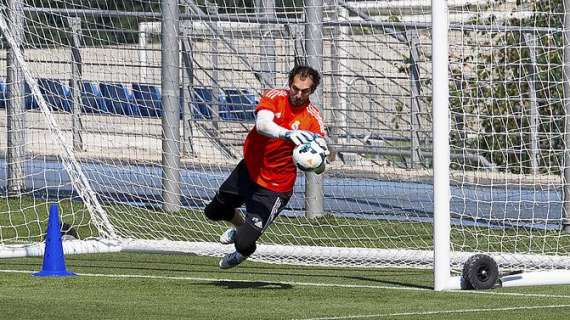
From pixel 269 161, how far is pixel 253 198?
29 cm

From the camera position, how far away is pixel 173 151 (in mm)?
14711

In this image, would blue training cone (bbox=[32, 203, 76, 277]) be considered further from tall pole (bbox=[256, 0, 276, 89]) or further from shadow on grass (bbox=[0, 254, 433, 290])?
tall pole (bbox=[256, 0, 276, 89])

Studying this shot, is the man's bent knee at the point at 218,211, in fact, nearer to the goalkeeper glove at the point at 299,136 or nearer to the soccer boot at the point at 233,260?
the soccer boot at the point at 233,260

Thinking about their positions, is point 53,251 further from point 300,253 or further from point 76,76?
point 76,76

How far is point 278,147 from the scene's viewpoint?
10.4 metres

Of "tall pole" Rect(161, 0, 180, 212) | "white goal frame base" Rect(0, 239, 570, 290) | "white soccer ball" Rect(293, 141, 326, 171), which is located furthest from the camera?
"tall pole" Rect(161, 0, 180, 212)

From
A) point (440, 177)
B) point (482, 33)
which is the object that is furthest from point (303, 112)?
point (482, 33)

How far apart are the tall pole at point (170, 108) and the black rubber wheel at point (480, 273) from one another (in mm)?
5156

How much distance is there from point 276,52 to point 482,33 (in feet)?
7.51

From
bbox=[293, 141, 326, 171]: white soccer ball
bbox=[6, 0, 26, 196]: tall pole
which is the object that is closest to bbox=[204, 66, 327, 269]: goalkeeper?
bbox=[293, 141, 326, 171]: white soccer ball

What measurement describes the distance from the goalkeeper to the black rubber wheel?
4.44ft

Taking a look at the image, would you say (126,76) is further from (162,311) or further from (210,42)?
(162,311)

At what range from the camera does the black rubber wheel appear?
9820 millimetres

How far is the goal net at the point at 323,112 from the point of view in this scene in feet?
43.7
